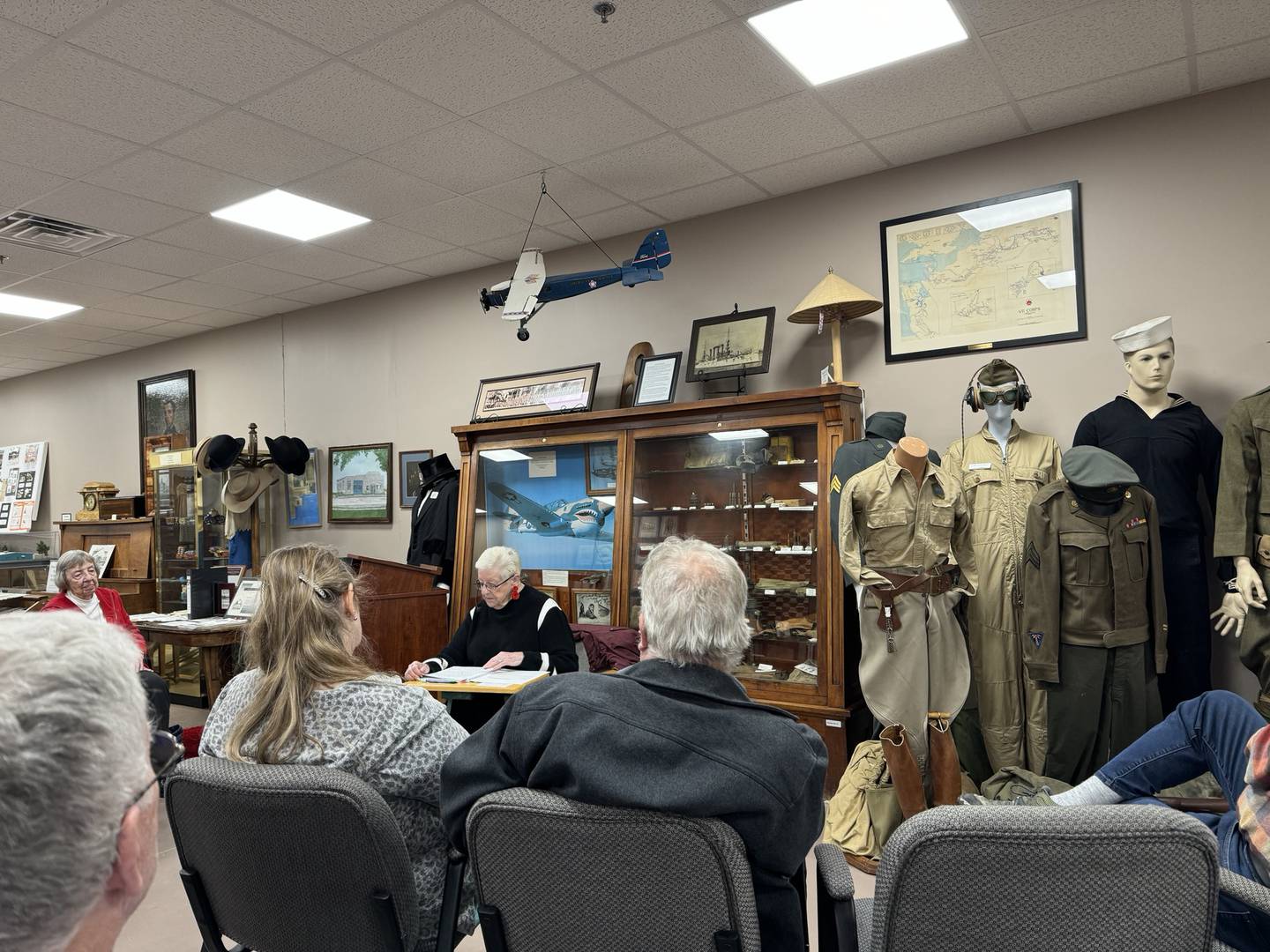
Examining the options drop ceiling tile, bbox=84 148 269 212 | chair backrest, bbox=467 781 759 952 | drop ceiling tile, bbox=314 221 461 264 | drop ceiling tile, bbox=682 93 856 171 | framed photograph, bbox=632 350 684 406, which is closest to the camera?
chair backrest, bbox=467 781 759 952

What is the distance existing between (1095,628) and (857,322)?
6.44 feet

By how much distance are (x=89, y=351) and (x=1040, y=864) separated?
936 cm

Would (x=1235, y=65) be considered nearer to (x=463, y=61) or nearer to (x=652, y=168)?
(x=652, y=168)

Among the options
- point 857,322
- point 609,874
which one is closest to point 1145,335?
point 857,322

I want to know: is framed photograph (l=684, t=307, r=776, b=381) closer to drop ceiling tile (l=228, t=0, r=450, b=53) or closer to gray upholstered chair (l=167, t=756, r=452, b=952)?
drop ceiling tile (l=228, t=0, r=450, b=53)

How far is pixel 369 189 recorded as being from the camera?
15.1ft

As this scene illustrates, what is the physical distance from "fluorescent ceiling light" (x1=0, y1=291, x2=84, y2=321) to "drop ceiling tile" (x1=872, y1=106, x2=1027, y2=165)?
19.9ft

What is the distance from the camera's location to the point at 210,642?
509 cm

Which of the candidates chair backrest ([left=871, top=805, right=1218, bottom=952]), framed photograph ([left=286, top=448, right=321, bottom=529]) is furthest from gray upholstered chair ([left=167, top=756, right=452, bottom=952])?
framed photograph ([left=286, top=448, right=321, bottom=529])

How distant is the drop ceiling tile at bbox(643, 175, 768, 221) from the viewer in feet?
15.4

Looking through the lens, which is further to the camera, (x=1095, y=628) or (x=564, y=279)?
(x=564, y=279)

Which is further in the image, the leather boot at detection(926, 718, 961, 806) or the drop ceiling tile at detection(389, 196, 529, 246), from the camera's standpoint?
the drop ceiling tile at detection(389, 196, 529, 246)

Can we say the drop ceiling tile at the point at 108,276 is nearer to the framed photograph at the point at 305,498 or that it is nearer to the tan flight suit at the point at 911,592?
the framed photograph at the point at 305,498

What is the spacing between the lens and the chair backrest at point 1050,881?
1.25 meters
